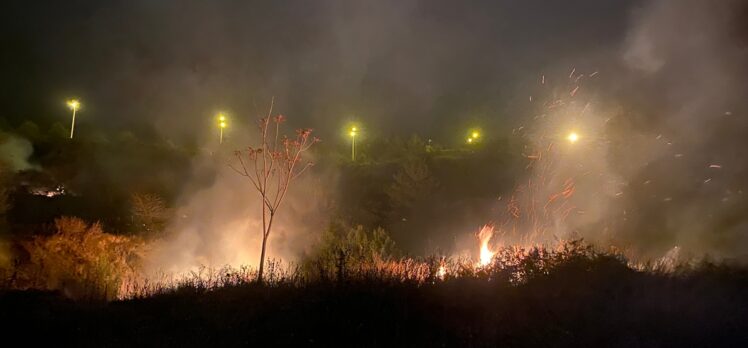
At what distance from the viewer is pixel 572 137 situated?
2341cm

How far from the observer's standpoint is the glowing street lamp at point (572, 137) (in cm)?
2345

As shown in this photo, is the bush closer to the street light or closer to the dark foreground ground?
the dark foreground ground

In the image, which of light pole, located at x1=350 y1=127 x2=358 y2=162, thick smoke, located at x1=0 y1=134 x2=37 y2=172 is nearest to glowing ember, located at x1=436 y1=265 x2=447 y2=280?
thick smoke, located at x1=0 y1=134 x2=37 y2=172

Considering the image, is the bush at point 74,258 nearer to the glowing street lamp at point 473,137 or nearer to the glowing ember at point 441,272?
the glowing ember at point 441,272

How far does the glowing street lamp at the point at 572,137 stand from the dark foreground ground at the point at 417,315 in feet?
48.3

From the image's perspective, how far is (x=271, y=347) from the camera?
621cm

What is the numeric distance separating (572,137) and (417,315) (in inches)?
731

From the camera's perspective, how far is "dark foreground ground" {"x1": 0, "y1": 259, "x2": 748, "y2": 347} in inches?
252

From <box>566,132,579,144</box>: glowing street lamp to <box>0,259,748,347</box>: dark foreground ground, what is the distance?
14.7m

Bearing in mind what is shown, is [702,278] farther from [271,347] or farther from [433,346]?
[271,347]

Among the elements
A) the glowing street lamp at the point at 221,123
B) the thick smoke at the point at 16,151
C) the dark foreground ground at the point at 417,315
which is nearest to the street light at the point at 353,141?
the glowing street lamp at the point at 221,123

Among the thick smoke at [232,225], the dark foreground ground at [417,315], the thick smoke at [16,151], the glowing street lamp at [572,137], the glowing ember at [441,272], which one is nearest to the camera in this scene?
the dark foreground ground at [417,315]

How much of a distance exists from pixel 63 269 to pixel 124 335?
9.84 m

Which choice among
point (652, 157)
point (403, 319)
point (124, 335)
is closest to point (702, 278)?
point (403, 319)
